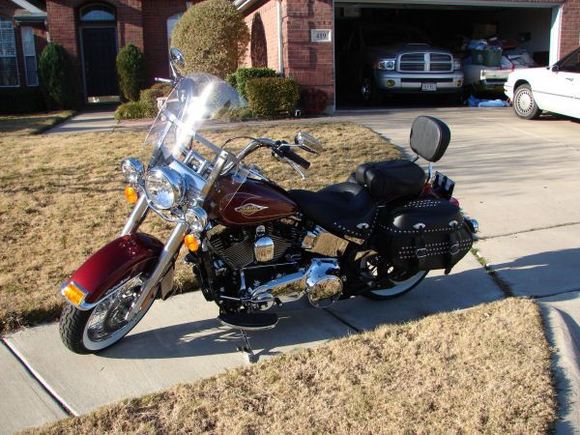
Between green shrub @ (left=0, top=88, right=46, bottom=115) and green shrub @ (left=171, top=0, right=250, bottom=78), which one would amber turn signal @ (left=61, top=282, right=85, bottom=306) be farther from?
green shrub @ (left=0, top=88, right=46, bottom=115)

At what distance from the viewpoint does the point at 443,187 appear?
4.70m

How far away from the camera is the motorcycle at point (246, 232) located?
11.8 feet

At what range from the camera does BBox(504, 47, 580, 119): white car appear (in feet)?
34.7

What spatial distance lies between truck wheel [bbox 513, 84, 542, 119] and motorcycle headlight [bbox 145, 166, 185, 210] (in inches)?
386

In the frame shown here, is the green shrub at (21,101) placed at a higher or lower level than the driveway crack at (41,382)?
higher

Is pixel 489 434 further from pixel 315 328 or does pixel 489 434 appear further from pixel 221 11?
pixel 221 11

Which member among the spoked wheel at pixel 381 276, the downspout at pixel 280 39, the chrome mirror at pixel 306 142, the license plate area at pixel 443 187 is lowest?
the spoked wheel at pixel 381 276

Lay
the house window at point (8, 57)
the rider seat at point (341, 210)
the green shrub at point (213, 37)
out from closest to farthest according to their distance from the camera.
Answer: the rider seat at point (341, 210) → the green shrub at point (213, 37) → the house window at point (8, 57)

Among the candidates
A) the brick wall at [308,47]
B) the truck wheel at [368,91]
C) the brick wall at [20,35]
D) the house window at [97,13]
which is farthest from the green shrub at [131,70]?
the brick wall at [308,47]

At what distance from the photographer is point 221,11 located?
1552 centimetres

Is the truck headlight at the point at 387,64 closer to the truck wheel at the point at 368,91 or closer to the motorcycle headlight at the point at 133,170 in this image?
the truck wheel at the point at 368,91

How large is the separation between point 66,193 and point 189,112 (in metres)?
4.19

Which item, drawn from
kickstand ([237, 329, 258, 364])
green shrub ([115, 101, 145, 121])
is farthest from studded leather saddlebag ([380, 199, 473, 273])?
green shrub ([115, 101, 145, 121])

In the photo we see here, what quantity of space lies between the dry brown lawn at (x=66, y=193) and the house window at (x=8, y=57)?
1176cm
